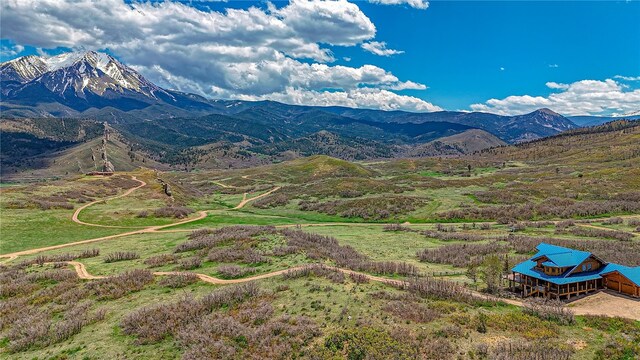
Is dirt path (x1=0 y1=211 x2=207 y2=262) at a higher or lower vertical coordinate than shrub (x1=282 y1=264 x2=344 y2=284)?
lower

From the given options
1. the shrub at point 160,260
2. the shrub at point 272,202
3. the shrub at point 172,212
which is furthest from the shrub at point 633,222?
the shrub at point 172,212

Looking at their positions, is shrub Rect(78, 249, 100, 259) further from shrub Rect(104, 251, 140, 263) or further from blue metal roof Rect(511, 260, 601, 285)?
blue metal roof Rect(511, 260, 601, 285)

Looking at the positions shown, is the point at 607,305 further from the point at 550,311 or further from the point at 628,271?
the point at 550,311

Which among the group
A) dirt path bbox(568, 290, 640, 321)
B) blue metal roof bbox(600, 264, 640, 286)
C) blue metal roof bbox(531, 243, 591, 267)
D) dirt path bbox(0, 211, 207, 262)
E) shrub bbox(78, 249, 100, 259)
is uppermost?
blue metal roof bbox(531, 243, 591, 267)

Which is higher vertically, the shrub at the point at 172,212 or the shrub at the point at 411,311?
the shrub at the point at 411,311

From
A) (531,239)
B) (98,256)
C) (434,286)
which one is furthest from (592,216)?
(98,256)

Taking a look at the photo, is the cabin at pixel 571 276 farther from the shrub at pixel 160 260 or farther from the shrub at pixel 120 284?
the shrub at pixel 160 260

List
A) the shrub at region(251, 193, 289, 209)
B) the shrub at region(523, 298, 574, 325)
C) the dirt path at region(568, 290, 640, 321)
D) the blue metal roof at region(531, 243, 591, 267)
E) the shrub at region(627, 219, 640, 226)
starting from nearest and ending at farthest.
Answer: the shrub at region(523, 298, 574, 325) → the dirt path at region(568, 290, 640, 321) → the blue metal roof at region(531, 243, 591, 267) → the shrub at region(627, 219, 640, 226) → the shrub at region(251, 193, 289, 209)

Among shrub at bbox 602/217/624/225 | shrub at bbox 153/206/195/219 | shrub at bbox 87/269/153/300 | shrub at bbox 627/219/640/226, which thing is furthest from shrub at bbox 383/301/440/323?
shrub at bbox 153/206/195/219

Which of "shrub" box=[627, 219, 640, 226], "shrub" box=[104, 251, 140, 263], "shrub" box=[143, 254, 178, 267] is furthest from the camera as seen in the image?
"shrub" box=[627, 219, 640, 226]

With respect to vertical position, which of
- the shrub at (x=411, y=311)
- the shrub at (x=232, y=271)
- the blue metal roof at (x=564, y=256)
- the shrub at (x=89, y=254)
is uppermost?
the blue metal roof at (x=564, y=256)
